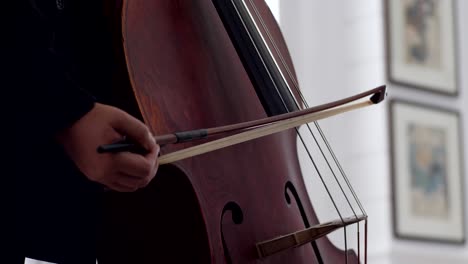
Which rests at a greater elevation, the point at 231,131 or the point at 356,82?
the point at 356,82

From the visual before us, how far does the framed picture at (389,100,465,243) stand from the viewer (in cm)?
244

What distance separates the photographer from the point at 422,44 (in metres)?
2.61

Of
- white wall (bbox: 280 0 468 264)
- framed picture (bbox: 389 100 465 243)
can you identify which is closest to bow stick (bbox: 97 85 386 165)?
white wall (bbox: 280 0 468 264)

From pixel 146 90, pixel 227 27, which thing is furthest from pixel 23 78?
pixel 227 27

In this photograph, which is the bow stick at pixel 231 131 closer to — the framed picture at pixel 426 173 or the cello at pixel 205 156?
the cello at pixel 205 156

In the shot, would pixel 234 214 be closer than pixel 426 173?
Yes

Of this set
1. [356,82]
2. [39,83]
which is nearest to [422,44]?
[356,82]

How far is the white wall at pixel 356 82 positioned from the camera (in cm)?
226

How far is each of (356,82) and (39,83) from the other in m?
1.83

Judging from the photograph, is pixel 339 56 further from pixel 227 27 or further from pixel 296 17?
pixel 227 27

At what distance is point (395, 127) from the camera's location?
2.45 m

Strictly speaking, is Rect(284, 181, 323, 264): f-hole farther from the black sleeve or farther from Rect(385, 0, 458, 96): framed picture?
Rect(385, 0, 458, 96): framed picture

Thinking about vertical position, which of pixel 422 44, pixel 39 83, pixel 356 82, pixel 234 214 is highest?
pixel 422 44

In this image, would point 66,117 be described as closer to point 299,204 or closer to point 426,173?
point 299,204
